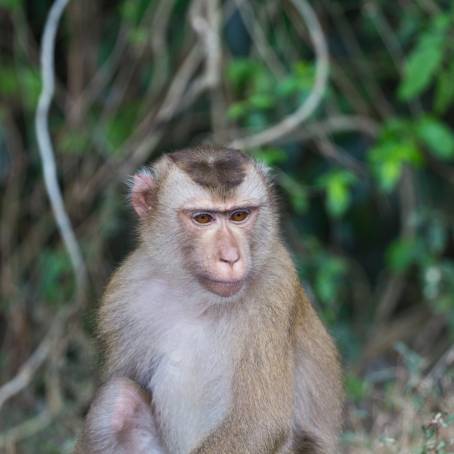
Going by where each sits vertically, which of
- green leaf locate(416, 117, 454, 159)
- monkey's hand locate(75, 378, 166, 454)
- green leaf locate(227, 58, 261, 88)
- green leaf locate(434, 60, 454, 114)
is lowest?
monkey's hand locate(75, 378, 166, 454)

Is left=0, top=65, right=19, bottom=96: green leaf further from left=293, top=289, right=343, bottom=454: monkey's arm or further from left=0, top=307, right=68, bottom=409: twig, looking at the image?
left=293, top=289, right=343, bottom=454: monkey's arm

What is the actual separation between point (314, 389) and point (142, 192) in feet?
3.56

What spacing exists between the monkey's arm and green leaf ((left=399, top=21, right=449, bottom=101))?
2.24 metres

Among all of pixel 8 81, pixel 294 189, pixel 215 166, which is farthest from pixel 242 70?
pixel 215 166

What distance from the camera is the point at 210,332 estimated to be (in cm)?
414

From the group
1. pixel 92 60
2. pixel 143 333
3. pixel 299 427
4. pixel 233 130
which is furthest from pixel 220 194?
pixel 92 60

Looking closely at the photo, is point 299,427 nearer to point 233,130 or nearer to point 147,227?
point 147,227

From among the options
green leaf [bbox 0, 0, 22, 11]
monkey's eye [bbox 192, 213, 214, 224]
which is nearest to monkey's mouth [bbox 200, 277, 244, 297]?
monkey's eye [bbox 192, 213, 214, 224]

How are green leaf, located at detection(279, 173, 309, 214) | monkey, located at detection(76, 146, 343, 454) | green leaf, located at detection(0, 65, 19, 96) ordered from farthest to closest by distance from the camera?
green leaf, located at detection(0, 65, 19, 96) < green leaf, located at detection(279, 173, 309, 214) < monkey, located at detection(76, 146, 343, 454)

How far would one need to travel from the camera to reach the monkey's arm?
4328 mm

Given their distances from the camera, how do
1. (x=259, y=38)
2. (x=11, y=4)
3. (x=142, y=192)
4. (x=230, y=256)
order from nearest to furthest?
(x=230, y=256) → (x=142, y=192) → (x=259, y=38) → (x=11, y=4)

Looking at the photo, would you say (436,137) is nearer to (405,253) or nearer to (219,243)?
(405,253)

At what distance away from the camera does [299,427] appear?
4.35 metres

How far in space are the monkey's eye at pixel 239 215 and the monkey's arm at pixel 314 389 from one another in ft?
1.62
